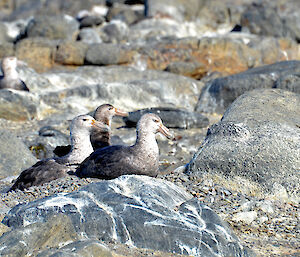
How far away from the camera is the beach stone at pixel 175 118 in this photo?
12.5 metres

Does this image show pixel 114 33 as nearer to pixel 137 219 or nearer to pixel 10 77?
pixel 10 77

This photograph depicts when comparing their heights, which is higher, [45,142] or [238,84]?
[238,84]

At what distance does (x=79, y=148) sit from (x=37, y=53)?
496 inches

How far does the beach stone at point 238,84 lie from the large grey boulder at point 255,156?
20.7 feet

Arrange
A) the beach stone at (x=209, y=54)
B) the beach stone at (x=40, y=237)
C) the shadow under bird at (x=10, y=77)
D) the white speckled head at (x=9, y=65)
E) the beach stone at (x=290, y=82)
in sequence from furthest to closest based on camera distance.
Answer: the beach stone at (x=209, y=54)
the white speckled head at (x=9, y=65)
the shadow under bird at (x=10, y=77)
the beach stone at (x=290, y=82)
the beach stone at (x=40, y=237)

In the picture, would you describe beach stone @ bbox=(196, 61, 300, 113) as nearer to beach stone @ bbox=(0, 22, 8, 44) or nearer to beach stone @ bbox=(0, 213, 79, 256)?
beach stone @ bbox=(0, 213, 79, 256)

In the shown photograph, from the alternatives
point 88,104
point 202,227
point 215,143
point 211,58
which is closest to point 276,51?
point 211,58

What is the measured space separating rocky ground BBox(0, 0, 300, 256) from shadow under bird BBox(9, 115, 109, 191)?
1.25 ft

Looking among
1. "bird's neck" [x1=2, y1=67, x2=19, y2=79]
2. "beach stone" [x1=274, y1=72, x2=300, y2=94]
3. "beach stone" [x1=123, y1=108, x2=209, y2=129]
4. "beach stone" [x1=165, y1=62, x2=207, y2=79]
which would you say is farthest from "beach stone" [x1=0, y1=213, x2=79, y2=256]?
"beach stone" [x1=165, y1=62, x2=207, y2=79]

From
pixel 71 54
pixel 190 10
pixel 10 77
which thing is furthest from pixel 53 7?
pixel 10 77

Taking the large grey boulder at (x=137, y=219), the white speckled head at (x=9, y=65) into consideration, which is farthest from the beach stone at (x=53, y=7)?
the large grey boulder at (x=137, y=219)

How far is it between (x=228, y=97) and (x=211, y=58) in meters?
5.95

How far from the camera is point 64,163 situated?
7605mm

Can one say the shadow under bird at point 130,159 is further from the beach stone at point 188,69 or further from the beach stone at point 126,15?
the beach stone at point 126,15
